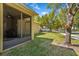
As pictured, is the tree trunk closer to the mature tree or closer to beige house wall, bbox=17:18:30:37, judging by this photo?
the mature tree

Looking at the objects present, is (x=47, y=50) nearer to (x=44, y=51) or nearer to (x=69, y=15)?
(x=44, y=51)

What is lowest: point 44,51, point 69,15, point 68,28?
point 44,51

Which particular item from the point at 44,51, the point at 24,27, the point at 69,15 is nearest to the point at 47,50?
the point at 44,51

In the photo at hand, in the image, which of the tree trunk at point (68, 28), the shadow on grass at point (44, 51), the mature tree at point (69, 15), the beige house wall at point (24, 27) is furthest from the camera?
the beige house wall at point (24, 27)

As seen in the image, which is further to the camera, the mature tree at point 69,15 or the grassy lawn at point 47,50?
the mature tree at point 69,15

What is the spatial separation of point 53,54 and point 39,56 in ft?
1.42

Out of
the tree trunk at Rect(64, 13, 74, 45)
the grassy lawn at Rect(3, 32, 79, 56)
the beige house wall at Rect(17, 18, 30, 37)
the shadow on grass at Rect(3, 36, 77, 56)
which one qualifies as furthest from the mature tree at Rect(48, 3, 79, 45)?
the beige house wall at Rect(17, 18, 30, 37)

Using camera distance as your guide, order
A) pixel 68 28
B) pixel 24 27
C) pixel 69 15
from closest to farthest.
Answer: pixel 68 28 < pixel 69 15 < pixel 24 27

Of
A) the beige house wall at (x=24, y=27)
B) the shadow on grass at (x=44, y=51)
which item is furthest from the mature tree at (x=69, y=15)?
the beige house wall at (x=24, y=27)

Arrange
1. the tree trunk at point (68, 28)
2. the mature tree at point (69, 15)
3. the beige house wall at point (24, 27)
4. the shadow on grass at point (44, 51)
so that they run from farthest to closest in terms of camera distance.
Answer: the beige house wall at point (24, 27), the tree trunk at point (68, 28), the mature tree at point (69, 15), the shadow on grass at point (44, 51)

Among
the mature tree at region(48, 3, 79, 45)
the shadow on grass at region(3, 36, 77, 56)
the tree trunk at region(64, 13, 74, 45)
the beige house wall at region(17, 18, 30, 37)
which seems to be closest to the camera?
the shadow on grass at region(3, 36, 77, 56)

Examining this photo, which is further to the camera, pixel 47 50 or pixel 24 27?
pixel 24 27

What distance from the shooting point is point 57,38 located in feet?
16.5

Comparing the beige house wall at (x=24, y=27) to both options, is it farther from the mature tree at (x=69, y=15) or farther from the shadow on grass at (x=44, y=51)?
the mature tree at (x=69, y=15)
